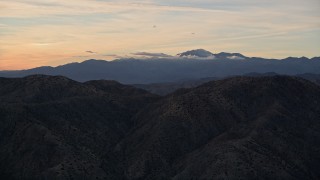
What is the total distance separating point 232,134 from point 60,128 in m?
46.3

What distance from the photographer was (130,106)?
492ft

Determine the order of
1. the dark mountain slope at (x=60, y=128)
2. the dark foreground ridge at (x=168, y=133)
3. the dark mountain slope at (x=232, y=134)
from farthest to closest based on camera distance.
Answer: the dark mountain slope at (x=60, y=128)
the dark foreground ridge at (x=168, y=133)
the dark mountain slope at (x=232, y=134)

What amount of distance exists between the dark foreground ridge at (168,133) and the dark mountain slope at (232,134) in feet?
0.91

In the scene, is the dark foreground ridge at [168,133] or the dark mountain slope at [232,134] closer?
the dark mountain slope at [232,134]

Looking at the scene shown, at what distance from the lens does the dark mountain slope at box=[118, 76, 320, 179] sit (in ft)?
337

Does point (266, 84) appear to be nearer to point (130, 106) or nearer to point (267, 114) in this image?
point (267, 114)

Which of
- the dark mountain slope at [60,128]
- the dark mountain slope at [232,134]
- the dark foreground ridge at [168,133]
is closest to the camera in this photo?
the dark mountain slope at [232,134]

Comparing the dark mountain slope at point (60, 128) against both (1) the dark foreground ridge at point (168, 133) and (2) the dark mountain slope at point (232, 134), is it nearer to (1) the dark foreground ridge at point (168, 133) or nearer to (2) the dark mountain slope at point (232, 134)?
(1) the dark foreground ridge at point (168, 133)

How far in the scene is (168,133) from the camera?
121 metres

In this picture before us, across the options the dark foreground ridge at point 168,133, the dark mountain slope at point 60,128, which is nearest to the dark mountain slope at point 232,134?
the dark foreground ridge at point 168,133

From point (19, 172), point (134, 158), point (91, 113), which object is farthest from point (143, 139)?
point (19, 172)

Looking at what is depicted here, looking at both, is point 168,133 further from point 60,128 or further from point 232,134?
point 60,128

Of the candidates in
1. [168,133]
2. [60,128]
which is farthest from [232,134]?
[60,128]

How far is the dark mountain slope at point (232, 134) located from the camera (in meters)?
103
